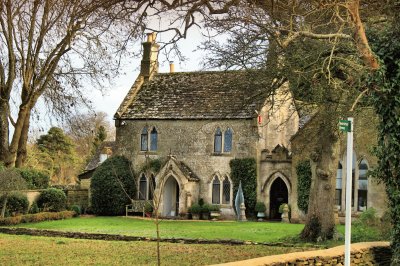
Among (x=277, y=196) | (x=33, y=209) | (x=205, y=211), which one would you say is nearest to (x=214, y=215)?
(x=205, y=211)

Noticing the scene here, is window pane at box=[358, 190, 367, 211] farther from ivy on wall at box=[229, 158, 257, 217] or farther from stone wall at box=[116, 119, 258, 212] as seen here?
stone wall at box=[116, 119, 258, 212]

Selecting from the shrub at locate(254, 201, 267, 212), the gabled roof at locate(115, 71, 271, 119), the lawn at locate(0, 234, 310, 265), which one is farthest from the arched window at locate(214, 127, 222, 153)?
the lawn at locate(0, 234, 310, 265)

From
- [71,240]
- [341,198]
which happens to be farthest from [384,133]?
[341,198]

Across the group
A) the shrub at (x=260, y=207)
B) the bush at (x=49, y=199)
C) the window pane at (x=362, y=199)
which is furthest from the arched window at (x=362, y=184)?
the bush at (x=49, y=199)

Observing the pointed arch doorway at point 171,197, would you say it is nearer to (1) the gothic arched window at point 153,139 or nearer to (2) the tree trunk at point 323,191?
(1) the gothic arched window at point 153,139

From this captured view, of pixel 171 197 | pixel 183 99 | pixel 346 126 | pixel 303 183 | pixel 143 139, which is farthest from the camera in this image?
pixel 143 139

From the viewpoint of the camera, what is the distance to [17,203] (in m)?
33.2

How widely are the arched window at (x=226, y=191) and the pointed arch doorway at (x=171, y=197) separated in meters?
3.45

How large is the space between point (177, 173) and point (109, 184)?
4233mm

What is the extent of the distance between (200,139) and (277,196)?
578cm

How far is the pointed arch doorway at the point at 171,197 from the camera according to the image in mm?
39281

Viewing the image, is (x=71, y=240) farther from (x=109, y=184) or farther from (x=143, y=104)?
(x=143, y=104)

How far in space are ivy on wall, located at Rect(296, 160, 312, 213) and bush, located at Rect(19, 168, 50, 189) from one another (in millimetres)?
15260

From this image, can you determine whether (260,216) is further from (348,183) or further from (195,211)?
(348,183)
